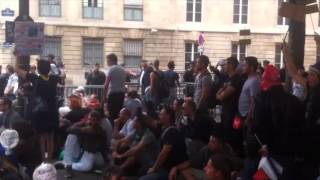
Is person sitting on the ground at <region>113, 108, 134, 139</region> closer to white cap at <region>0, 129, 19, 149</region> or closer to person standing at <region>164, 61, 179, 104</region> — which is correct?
white cap at <region>0, 129, 19, 149</region>

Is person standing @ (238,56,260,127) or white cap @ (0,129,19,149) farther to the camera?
person standing @ (238,56,260,127)

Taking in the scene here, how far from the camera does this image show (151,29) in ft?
144

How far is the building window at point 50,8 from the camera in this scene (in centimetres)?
4206

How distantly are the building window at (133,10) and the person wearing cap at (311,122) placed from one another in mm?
37143

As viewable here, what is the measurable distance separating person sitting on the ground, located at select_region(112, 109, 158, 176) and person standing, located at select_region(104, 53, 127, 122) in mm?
2179

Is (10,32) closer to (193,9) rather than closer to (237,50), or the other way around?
(193,9)

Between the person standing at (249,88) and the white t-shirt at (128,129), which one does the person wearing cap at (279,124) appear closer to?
the person standing at (249,88)

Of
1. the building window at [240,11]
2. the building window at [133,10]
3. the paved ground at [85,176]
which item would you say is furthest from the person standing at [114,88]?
the building window at [240,11]

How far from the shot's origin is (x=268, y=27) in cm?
4550

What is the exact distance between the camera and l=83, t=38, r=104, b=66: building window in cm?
4256

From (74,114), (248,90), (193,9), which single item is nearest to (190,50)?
(193,9)

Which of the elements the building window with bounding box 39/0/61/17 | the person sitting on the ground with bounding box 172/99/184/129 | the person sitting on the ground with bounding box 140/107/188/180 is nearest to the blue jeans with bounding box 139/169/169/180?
the person sitting on the ground with bounding box 140/107/188/180

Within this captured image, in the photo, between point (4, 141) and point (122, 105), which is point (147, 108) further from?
point (4, 141)

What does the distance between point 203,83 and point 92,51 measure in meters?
33.3
